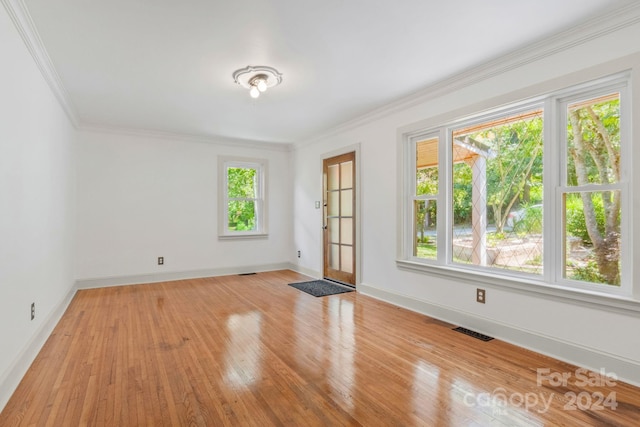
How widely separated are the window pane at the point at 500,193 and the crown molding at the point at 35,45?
370 centimetres

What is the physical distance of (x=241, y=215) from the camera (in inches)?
246

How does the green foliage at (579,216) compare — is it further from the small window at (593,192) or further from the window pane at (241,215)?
the window pane at (241,215)

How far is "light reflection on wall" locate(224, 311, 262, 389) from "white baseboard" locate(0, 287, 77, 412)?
4.23ft

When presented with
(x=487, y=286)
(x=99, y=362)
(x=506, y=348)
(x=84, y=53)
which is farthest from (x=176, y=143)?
(x=506, y=348)

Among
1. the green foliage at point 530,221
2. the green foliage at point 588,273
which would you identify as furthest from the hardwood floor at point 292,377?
the green foliage at point 530,221

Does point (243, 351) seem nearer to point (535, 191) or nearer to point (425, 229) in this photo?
point (425, 229)

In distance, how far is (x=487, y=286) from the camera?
119 inches

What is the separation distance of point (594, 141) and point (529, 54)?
86cm

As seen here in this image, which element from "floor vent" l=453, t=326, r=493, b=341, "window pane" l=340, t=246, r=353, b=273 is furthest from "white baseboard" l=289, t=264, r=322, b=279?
"floor vent" l=453, t=326, r=493, b=341

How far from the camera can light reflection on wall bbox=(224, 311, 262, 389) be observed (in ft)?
7.41

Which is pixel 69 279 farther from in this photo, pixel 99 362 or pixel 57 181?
pixel 99 362

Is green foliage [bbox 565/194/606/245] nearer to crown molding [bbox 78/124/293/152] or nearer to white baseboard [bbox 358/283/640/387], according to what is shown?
white baseboard [bbox 358/283/640/387]

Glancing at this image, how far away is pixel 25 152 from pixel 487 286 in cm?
394

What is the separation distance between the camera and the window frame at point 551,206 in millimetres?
2275
